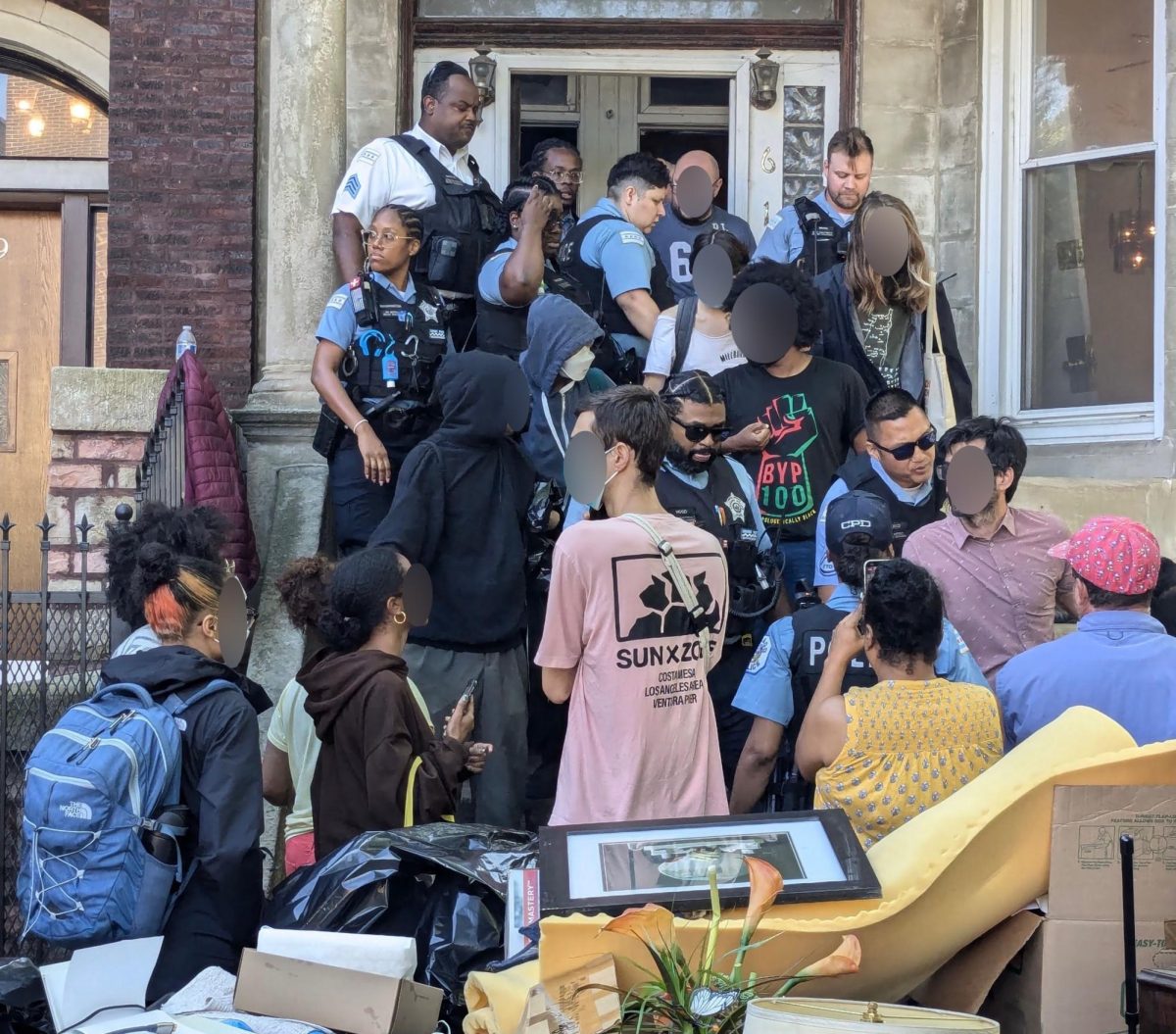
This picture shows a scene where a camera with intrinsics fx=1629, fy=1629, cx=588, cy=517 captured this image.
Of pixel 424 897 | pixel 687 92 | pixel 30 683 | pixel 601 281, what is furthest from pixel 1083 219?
pixel 424 897

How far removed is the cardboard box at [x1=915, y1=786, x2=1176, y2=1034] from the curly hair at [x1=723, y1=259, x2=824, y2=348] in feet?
9.24

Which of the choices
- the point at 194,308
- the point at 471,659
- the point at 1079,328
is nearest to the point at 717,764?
the point at 471,659

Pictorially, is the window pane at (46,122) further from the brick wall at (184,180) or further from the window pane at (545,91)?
the window pane at (545,91)

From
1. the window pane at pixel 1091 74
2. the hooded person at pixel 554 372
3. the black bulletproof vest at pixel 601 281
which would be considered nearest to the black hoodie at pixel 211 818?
the hooded person at pixel 554 372

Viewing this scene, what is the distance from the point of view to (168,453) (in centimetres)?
698

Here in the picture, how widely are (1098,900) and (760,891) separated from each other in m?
0.80

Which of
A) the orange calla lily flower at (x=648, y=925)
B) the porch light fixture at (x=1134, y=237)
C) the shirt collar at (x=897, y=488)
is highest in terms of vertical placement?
the porch light fixture at (x=1134, y=237)

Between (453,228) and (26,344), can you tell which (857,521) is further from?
(26,344)

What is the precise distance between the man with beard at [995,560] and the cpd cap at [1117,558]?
2.36 feet

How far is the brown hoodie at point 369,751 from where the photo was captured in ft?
14.7

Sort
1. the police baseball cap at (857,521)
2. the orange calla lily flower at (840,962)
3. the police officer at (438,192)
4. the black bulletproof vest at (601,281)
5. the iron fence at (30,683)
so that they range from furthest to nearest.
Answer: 1. the police officer at (438,192)
2. the black bulletproof vest at (601,281)
3. the iron fence at (30,683)
4. the police baseball cap at (857,521)
5. the orange calla lily flower at (840,962)

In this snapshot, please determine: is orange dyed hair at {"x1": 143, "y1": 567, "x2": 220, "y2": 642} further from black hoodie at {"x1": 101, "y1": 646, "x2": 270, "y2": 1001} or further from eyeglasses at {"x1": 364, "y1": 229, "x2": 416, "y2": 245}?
eyeglasses at {"x1": 364, "y1": 229, "x2": 416, "y2": 245}

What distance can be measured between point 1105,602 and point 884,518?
0.75 meters

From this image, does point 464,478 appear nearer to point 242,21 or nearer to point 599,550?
point 599,550
